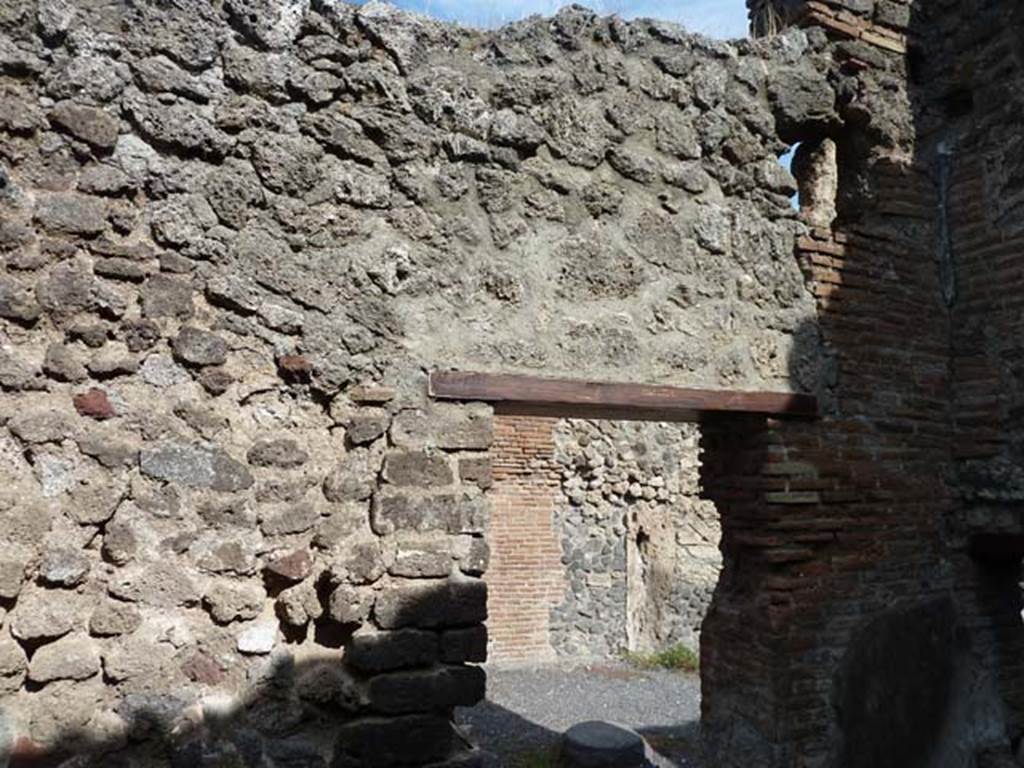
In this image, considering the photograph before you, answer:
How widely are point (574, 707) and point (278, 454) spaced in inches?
250

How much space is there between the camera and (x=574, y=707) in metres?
8.26

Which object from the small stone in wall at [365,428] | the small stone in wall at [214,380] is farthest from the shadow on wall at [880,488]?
the small stone in wall at [214,380]

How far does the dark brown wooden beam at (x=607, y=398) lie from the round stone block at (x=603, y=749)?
3.20 metres

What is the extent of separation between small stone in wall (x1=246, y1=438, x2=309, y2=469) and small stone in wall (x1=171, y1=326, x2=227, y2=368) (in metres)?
0.30

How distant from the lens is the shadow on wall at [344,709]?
2.53m

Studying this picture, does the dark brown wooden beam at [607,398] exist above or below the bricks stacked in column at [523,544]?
above

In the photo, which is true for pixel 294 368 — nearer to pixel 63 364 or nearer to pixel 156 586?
pixel 63 364

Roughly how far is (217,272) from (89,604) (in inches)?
43.1

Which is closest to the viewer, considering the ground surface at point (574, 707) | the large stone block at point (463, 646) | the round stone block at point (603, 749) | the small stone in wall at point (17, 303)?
the small stone in wall at point (17, 303)

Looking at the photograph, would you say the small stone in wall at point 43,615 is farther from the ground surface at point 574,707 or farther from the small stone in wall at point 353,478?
the ground surface at point 574,707

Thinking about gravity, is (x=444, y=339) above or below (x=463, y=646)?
above

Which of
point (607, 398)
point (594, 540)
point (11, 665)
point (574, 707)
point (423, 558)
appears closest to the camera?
point (11, 665)

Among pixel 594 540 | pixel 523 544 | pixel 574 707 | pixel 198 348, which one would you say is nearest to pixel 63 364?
pixel 198 348

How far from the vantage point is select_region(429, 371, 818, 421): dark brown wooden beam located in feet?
10.2
